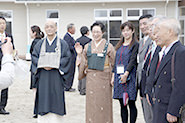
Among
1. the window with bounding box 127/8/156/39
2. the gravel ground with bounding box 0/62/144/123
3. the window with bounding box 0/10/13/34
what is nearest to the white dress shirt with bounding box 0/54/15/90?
the gravel ground with bounding box 0/62/144/123

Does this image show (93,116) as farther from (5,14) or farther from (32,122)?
(5,14)

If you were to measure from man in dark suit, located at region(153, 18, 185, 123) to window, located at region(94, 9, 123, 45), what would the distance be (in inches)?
511

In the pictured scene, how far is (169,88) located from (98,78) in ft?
6.28

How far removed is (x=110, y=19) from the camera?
15.6 m

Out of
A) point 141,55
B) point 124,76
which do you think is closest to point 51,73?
point 124,76

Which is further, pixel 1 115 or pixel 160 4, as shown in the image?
pixel 160 4

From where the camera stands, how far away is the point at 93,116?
4.51 metres

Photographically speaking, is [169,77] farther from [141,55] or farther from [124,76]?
[124,76]

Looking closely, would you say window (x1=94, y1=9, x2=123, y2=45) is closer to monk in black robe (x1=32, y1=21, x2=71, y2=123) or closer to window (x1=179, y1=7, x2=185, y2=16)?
window (x1=179, y1=7, x2=185, y2=16)

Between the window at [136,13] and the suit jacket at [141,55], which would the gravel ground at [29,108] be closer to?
the suit jacket at [141,55]

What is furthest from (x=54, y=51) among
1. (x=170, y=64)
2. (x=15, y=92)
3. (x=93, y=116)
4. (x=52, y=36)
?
(x=15, y=92)

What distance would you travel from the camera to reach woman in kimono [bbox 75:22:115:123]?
4.50 meters

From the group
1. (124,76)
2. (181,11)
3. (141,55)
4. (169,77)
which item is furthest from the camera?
(181,11)

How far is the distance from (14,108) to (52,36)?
2.61m
